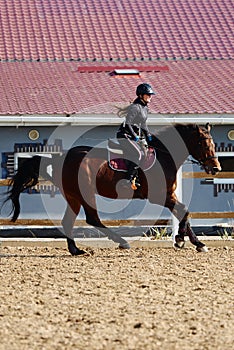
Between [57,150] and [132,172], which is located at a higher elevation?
[57,150]

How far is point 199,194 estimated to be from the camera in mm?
20109

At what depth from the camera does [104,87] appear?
2131 centimetres

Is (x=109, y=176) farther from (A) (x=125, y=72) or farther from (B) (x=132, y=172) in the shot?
(A) (x=125, y=72)

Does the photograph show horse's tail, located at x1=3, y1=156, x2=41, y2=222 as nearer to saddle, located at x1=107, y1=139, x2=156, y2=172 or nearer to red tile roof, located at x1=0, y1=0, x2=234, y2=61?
saddle, located at x1=107, y1=139, x2=156, y2=172

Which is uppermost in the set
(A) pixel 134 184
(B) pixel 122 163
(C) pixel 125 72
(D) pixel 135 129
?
(C) pixel 125 72

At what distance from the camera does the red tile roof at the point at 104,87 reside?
19688 mm

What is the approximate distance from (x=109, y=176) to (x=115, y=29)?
12.8 meters

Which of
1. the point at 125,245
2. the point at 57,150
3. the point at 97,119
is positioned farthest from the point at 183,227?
the point at 57,150

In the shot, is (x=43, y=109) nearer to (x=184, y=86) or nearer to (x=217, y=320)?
(x=184, y=86)

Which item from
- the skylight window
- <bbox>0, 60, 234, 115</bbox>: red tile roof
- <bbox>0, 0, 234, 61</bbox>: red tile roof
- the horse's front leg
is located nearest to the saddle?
the horse's front leg

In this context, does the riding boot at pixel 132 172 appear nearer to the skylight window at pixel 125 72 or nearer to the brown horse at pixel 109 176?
the brown horse at pixel 109 176

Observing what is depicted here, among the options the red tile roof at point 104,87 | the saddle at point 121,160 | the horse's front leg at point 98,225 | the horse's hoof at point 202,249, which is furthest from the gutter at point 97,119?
the horse's front leg at point 98,225

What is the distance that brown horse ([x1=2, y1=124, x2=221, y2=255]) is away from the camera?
13.5 meters

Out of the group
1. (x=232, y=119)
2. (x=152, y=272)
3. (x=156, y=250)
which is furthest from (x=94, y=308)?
(x=232, y=119)
